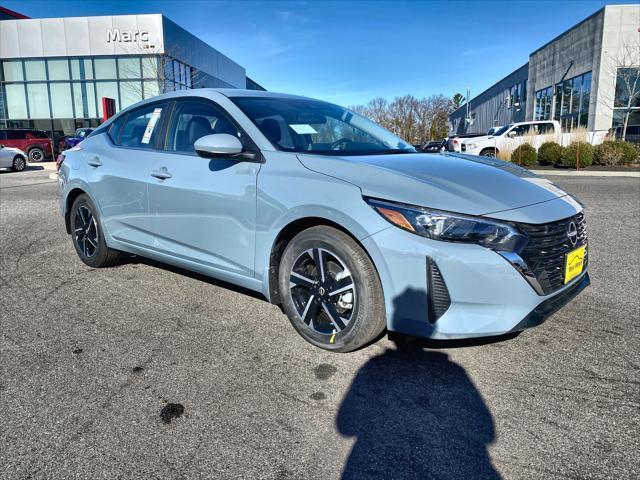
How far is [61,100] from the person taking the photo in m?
34.7

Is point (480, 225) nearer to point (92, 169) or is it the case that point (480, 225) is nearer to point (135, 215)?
point (135, 215)

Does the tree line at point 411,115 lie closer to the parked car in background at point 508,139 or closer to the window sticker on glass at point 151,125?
the parked car in background at point 508,139

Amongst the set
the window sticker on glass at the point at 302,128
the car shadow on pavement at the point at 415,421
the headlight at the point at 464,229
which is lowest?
the car shadow on pavement at the point at 415,421

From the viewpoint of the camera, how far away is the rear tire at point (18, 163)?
2058cm

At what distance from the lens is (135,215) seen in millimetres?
4035

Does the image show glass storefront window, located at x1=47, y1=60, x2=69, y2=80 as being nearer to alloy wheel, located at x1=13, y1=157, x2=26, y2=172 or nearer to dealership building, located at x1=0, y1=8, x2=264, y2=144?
dealership building, located at x1=0, y1=8, x2=264, y2=144

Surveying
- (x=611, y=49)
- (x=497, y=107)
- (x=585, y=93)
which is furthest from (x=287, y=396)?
(x=497, y=107)

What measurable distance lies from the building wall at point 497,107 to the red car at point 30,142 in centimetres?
3469

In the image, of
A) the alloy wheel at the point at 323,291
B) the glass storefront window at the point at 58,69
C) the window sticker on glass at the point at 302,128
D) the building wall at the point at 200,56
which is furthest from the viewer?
the glass storefront window at the point at 58,69

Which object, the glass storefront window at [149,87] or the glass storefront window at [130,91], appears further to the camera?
the glass storefront window at [130,91]

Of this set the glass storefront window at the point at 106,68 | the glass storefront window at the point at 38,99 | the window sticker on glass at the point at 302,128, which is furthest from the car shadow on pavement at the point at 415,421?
the glass storefront window at the point at 38,99

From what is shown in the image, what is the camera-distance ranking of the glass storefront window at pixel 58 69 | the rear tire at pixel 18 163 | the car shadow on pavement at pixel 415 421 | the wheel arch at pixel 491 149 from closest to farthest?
the car shadow on pavement at pixel 415 421
the rear tire at pixel 18 163
the wheel arch at pixel 491 149
the glass storefront window at pixel 58 69

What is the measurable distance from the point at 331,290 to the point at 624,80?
30529mm

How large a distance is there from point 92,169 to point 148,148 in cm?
86
